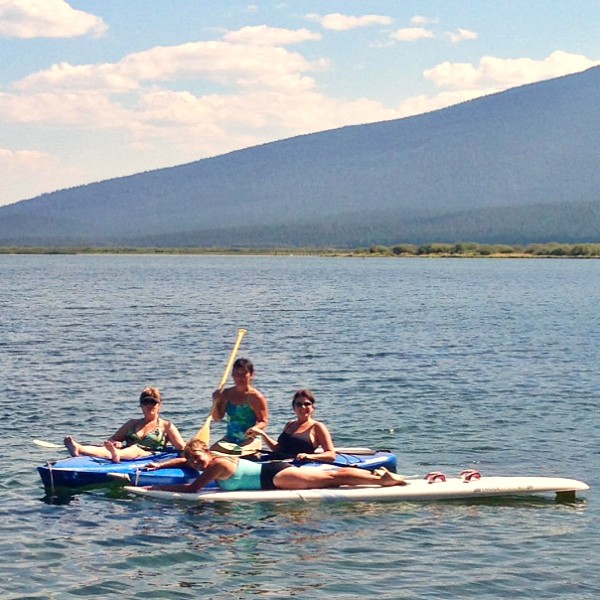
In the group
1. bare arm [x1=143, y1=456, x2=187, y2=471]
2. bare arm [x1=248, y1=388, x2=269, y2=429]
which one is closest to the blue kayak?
bare arm [x1=143, y1=456, x2=187, y2=471]

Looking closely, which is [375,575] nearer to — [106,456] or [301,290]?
[106,456]

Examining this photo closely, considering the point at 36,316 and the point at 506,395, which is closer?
the point at 506,395

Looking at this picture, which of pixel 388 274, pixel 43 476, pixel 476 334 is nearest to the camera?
pixel 43 476

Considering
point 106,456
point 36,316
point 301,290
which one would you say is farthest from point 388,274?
point 106,456

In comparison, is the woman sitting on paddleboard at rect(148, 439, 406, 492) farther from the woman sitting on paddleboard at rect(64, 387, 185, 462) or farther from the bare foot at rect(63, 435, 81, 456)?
the bare foot at rect(63, 435, 81, 456)

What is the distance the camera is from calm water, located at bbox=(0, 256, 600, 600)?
13344 millimetres

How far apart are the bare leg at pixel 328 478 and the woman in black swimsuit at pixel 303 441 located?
211 mm

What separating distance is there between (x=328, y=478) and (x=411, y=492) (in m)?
1.08

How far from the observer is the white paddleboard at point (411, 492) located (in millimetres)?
15977

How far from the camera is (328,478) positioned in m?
Answer: 16.2

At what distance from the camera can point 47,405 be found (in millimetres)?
24391

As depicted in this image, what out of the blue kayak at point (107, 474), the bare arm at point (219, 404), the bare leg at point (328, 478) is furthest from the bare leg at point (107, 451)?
the bare leg at point (328, 478)

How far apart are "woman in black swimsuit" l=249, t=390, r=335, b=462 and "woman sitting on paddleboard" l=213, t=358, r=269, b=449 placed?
305 millimetres

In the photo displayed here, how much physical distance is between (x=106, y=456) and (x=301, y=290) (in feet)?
191
